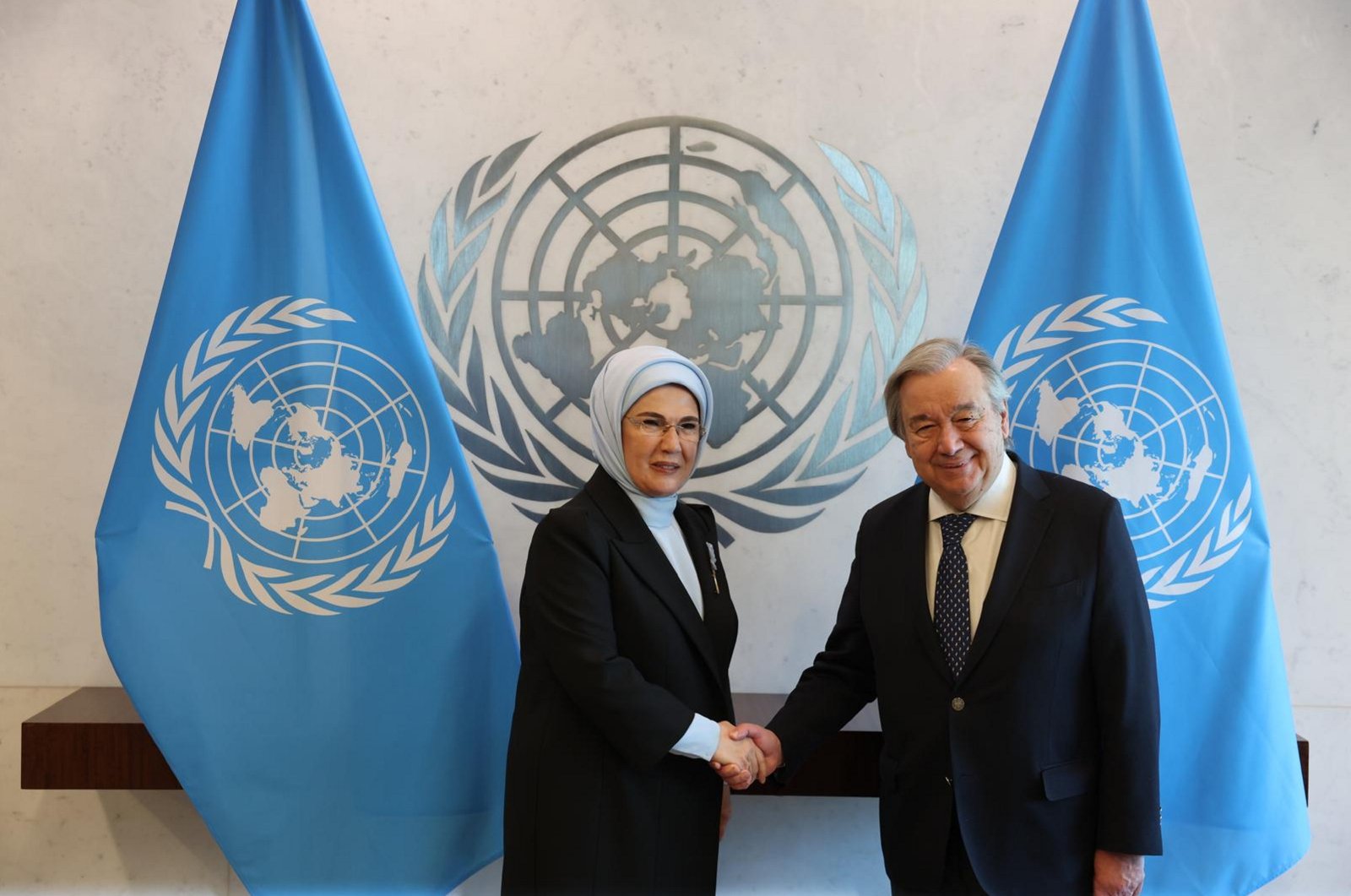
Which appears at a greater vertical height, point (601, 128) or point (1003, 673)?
point (601, 128)

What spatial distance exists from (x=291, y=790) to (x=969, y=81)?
223cm

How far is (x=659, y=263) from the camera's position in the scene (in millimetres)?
2475

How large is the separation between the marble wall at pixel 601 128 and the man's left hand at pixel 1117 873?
3.07 ft

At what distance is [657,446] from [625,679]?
1.38 ft

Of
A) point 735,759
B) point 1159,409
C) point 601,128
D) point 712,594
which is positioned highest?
point 601,128

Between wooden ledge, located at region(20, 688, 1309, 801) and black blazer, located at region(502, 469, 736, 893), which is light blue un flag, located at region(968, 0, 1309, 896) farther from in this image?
black blazer, located at region(502, 469, 736, 893)

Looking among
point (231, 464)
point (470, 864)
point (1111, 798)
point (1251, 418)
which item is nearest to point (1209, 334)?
point (1251, 418)

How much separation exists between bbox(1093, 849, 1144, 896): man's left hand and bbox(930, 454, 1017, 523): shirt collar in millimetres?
573

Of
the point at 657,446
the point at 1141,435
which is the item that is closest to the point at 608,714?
the point at 657,446

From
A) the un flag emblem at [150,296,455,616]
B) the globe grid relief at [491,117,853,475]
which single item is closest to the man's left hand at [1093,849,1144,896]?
the globe grid relief at [491,117,853,475]

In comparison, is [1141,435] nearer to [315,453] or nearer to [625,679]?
[625,679]

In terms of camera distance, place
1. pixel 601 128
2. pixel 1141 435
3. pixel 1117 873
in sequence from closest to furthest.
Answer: pixel 1117 873 → pixel 1141 435 → pixel 601 128

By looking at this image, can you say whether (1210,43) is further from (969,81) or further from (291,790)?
(291,790)

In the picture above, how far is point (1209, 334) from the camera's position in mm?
2121
